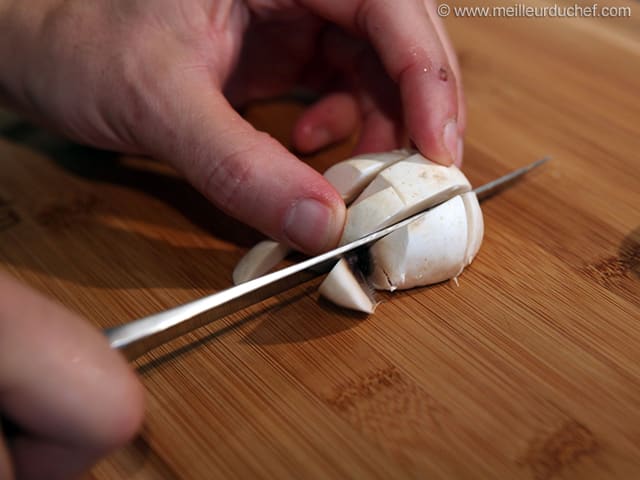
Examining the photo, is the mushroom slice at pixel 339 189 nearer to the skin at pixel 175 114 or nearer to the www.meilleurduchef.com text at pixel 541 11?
the skin at pixel 175 114

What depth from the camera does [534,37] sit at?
2.35 metres

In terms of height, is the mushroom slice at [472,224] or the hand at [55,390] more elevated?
the hand at [55,390]

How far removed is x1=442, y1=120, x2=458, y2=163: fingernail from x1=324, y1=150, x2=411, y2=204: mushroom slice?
0.13 meters

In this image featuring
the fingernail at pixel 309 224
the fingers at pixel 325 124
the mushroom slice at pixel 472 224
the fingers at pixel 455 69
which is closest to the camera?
the fingernail at pixel 309 224

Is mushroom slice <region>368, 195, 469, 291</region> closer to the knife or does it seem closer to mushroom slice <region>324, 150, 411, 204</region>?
the knife

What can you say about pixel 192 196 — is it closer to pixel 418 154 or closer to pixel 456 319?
pixel 418 154

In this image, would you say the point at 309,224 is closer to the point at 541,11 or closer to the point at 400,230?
the point at 400,230

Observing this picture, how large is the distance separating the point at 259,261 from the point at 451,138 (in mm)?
570

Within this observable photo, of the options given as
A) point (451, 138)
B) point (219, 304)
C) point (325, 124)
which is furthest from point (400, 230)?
point (325, 124)

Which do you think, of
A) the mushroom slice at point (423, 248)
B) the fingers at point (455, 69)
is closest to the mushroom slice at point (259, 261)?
the mushroom slice at point (423, 248)

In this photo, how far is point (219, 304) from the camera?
1.16m

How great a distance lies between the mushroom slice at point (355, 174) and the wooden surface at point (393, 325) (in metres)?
0.26

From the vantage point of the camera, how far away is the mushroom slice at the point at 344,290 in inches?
52.1

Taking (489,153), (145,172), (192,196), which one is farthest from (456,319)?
(145,172)
